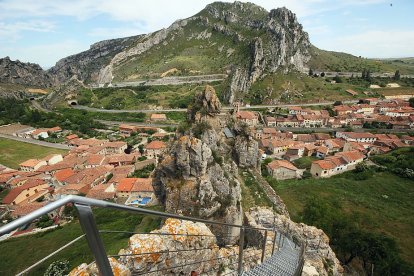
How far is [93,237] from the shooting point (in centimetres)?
211

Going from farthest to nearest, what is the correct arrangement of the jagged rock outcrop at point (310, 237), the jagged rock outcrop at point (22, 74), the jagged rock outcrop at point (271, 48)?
the jagged rock outcrop at point (22, 74)
the jagged rock outcrop at point (271, 48)
the jagged rock outcrop at point (310, 237)

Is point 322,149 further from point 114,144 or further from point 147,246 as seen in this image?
point 147,246

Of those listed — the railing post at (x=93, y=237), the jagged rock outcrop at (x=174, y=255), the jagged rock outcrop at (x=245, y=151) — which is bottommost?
the jagged rock outcrop at (x=245, y=151)

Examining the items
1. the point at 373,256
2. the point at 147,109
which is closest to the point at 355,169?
the point at 373,256

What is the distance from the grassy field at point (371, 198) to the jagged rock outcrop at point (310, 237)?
1513cm

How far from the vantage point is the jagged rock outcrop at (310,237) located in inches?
579

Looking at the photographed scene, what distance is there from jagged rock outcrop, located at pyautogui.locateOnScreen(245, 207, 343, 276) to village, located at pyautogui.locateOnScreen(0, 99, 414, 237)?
503 inches

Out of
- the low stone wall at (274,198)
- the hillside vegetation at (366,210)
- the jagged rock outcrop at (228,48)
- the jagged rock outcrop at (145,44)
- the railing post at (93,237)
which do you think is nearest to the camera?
the railing post at (93,237)

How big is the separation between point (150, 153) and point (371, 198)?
42653 mm

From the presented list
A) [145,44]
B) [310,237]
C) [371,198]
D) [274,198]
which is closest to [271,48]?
[371,198]

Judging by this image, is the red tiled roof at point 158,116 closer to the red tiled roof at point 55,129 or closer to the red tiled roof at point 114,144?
the red tiled roof at point 114,144

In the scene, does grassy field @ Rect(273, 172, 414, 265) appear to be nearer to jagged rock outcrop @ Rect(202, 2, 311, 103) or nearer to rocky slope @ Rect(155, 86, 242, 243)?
rocky slope @ Rect(155, 86, 242, 243)

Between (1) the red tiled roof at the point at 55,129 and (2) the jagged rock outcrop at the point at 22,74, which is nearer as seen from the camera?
(1) the red tiled roof at the point at 55,129

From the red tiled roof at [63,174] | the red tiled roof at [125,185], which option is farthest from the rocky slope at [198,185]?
the red tiled roof at [63,174]
